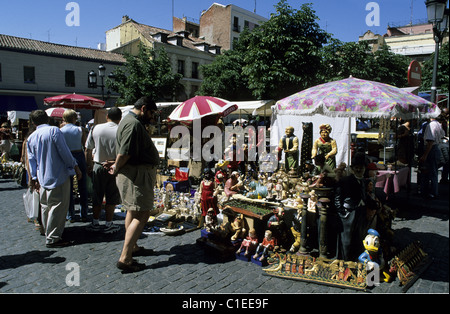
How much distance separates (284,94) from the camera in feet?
51.6

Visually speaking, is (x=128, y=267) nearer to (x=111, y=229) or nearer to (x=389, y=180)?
(x=111, y=229)

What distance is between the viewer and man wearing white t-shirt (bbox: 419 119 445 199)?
6.38 m

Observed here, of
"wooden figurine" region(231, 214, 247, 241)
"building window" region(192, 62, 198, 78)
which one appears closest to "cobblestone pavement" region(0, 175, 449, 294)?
"wooden figurine" region(231, 214, 247, 241)

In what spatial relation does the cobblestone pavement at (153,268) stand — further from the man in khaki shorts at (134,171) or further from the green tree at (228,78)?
the green tree at (228,78)

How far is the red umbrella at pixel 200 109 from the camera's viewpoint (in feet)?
27.1

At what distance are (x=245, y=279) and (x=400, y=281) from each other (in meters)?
1.62

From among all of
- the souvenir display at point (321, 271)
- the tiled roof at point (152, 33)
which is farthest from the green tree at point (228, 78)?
the souvenir display at point (321, 271)

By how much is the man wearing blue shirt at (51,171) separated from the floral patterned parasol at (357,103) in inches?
142

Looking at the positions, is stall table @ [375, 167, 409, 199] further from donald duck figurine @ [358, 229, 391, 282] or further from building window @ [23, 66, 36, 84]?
building window @ [23, 66, 36, 84]

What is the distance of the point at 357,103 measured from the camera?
4793 mm

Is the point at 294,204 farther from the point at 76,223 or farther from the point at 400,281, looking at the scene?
the point at 76,223

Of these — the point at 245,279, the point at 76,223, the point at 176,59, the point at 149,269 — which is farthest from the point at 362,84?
the point at 176,59

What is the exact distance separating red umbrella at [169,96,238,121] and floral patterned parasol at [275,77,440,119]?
2984mm

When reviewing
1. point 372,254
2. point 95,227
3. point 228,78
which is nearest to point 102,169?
point 95,227
